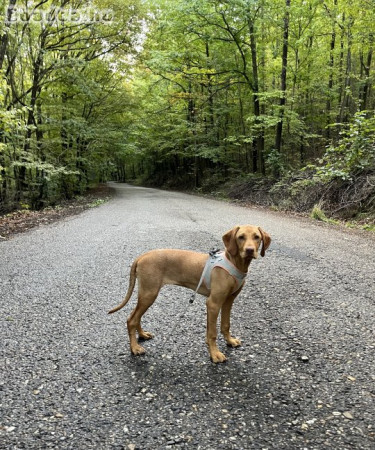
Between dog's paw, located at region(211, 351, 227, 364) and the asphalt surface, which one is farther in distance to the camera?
dog's paw, located at region(211, 351, 227, 364)

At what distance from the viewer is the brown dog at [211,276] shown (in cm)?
240

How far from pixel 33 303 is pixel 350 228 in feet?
26.0

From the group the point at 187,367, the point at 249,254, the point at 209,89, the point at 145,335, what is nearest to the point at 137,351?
the point at 145,335

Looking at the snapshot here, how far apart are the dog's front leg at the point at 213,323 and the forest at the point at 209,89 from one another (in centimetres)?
785

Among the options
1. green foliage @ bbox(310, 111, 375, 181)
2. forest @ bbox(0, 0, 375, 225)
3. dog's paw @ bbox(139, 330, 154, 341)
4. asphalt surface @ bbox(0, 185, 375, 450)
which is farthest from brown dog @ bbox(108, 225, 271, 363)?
green foliage @ bbox(310, 111, 375, 181)

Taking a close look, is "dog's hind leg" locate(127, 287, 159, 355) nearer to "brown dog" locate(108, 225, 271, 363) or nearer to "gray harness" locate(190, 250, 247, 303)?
"brown dog" locate(108, 225, 271, 363)

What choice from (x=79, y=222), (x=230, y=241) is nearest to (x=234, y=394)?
(x=230, y=241)

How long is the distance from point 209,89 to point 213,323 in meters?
20.9

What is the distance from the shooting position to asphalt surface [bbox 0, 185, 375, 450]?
1.74 metres

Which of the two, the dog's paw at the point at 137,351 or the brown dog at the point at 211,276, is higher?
the brown dog at the point at 211,276

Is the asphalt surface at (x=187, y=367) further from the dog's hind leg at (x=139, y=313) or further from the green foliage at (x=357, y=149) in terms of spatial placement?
the green foliage at (x=357, y=149)

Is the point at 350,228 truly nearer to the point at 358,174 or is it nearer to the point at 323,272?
the point at 358,174

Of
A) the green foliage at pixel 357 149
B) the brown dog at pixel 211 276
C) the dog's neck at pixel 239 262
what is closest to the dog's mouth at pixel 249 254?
the brown dog at pixel 211 276

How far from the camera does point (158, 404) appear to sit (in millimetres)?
1966
